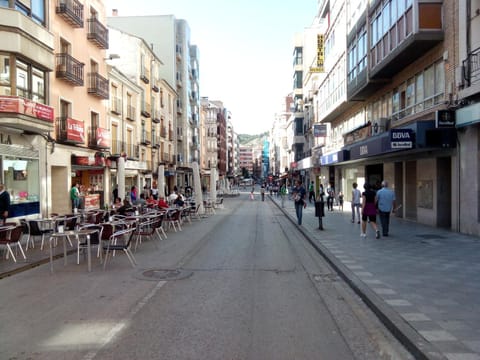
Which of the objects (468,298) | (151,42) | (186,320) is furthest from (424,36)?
(151,42)

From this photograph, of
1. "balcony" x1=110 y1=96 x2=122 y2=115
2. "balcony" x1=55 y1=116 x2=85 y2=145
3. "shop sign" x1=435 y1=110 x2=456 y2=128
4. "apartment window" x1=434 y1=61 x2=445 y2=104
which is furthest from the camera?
"balcony" x1=110 y1=96 x2=122 y2=115

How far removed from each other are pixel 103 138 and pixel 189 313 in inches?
792

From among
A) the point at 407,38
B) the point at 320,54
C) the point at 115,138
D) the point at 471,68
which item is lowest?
the point at 115,138

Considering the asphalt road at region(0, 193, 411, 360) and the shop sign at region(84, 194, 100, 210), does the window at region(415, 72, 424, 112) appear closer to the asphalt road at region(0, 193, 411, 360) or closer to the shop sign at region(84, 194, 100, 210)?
the asphalt road at region(0, 193, 411, 360)

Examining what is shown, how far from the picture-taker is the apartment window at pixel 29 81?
1454 centimetres

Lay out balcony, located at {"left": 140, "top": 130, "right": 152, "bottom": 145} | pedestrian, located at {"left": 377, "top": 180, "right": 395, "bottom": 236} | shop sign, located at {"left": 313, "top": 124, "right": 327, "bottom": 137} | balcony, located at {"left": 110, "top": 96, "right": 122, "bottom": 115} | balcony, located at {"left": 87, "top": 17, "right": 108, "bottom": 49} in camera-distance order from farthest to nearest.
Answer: balcony, located at {"left": 140, "top": 130, "right": 152, "bottom": 145} → shop sign, located at {"left": 313, "top": 124, "right": 327, "bottom": 137} → balcony, located at {"left": 110, "top": 96, "right": 122, "bottom": 115} → balcony, located at {"left": 87, "top": 17, "right": 108, "bottom": 49} → pedestrian, located at {"left": 377, "top": 180, "right": 395, "bottom": 236}

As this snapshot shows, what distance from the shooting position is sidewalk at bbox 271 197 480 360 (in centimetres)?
444

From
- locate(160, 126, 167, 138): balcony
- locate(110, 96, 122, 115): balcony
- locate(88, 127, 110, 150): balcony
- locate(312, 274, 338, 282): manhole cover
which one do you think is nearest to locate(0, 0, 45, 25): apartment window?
locate(88, 127, 110, 150): balcony

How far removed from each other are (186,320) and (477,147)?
10907 millimetres

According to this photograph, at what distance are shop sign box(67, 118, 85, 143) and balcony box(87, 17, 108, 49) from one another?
5400 mm

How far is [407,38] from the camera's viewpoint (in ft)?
47.8

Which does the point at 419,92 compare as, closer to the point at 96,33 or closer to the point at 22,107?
the point at 22,107

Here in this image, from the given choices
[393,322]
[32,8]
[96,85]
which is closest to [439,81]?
[393,322]

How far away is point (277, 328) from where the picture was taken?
499cm
